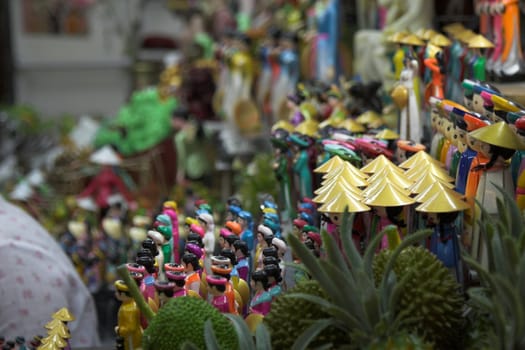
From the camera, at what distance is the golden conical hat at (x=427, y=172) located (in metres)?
1.44

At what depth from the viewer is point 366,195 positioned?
140cm

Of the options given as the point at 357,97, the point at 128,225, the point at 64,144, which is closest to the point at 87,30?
the point at 64,144

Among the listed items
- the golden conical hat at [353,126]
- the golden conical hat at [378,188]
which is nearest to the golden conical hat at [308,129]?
the golden conical hat at [353,126]

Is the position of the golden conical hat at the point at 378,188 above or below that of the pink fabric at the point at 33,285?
above

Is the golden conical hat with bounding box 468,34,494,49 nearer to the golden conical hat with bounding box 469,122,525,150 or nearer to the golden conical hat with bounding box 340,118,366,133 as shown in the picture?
the golden conical hat with bounding box 340,118,366,133

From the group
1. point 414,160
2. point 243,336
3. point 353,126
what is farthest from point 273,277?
point 353,126

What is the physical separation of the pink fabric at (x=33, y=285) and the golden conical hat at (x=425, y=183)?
3.50 feet

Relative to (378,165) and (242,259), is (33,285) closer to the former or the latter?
(242,259)

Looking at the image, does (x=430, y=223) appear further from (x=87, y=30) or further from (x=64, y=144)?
(x=87, y=30)

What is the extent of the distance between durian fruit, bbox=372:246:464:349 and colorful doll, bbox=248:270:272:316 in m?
0.23

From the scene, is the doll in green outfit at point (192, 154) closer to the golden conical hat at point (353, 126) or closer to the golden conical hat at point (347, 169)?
the golden conical hat at point (353, 126)

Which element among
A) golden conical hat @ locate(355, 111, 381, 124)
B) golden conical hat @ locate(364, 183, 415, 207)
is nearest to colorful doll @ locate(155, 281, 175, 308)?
golden conical hat @ locate(364, 183, 415, 207)

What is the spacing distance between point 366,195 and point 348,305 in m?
0.33

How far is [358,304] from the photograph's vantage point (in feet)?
3.62
